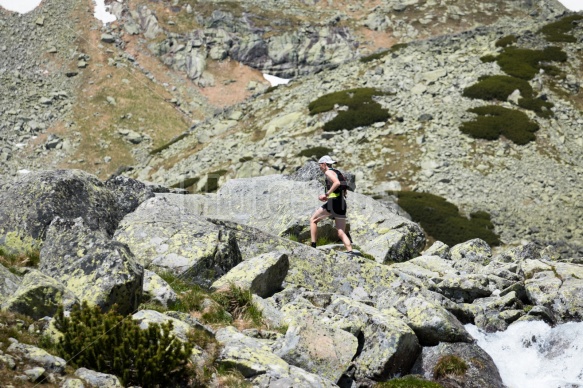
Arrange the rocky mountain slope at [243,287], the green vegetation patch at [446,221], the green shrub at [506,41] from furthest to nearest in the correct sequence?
the green shrub at [506,41]
the green vegetation patch at [446,221]
the rocky mountain slope at [243,287]

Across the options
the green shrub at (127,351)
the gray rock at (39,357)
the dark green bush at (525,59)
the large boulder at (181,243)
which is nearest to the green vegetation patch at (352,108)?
the dark green bush at (525,59)

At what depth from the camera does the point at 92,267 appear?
11.9m

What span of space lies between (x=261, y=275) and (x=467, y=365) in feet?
15.9

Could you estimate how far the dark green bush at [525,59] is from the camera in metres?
51.5

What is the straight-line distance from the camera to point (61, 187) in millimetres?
15719

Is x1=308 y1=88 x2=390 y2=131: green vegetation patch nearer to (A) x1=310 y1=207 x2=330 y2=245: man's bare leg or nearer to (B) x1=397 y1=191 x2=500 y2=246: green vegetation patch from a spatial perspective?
(B) x1=397 y1=191 x2=500 y2=246: green vegetation patch

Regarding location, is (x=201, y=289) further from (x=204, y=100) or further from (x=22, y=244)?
(x=204, y=100)

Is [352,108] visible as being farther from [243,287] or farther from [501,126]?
[243,287]

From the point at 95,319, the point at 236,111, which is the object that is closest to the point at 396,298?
the point at 95,319

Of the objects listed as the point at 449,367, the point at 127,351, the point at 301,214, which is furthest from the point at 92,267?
the point at 301,214

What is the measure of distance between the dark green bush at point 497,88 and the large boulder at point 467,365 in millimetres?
39021

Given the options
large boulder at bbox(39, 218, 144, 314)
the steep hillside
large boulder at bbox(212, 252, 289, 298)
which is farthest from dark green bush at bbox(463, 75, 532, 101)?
large boulder at bbox(39, 218, 144, 314)

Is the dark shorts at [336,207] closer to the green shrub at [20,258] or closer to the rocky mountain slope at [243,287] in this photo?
the rocky mountain slope at [243,287]

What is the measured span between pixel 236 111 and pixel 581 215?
3290 centimetres
